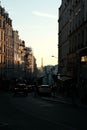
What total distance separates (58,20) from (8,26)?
4161 centimetres

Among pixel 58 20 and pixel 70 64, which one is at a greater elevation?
pixel 58 20

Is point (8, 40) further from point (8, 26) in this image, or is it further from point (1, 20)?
point (1, 20)

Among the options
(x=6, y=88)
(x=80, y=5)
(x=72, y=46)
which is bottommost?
(x=6, y=88)

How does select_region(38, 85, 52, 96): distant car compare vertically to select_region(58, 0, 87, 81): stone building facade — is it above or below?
below

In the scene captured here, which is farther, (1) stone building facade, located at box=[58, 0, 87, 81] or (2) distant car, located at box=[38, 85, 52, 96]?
(2) distant car, located at box=[38, 85, 52, 96]

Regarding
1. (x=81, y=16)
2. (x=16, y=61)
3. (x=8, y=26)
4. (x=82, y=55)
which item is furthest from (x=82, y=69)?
(x=16, y=61)

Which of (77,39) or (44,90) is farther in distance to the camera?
(77,39)

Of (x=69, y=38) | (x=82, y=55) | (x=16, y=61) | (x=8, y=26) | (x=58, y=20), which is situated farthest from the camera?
(x=16, y=61)

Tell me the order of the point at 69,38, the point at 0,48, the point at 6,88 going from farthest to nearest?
the point at 0,48 → the point at 6,88 → the point at 69,38

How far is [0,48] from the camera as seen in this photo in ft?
416

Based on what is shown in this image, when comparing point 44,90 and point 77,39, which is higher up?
point 77,39

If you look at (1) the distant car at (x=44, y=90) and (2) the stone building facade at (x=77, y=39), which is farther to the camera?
(1) the distant car at (x=44, y=90)

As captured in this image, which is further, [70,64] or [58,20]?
[58,20]

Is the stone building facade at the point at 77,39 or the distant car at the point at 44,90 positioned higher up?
the stone building facade at the point at 77,39
